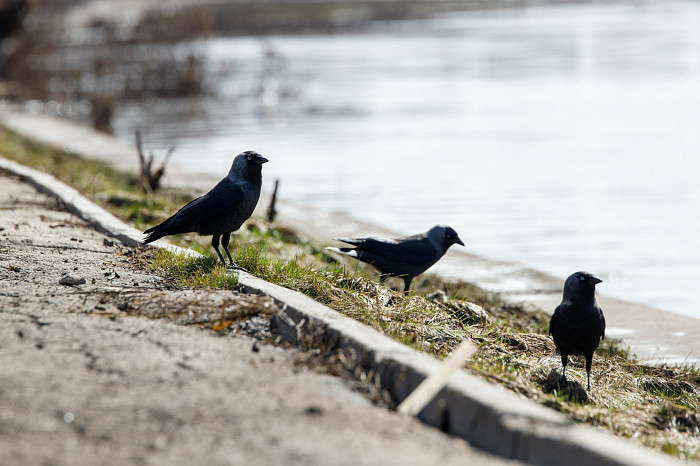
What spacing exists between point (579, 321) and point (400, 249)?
1735 millimetres

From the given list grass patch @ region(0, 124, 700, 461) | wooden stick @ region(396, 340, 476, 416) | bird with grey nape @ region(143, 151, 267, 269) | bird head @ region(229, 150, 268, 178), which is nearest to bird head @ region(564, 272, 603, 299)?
grass patch @ region(0, 124, 700, 461)

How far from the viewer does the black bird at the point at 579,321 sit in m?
5.00

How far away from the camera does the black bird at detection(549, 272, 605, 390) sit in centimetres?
500

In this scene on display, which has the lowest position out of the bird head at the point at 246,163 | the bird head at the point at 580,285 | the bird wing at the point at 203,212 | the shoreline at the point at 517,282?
the shoreline at the point at 517,282

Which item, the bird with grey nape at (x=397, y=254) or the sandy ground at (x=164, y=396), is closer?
the sandy ground at (x=164, y=396)

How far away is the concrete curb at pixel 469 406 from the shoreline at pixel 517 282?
2558 millimetres

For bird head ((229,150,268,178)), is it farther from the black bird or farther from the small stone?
the black bird

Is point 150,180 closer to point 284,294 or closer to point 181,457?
point 284,294

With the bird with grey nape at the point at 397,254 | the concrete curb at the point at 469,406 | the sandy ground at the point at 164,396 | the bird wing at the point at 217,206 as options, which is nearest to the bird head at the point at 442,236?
the bird with grey nape at the point at 397,254

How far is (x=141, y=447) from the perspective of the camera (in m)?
3.19

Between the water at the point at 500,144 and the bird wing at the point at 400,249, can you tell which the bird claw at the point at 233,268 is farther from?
the water at the point at 500,144

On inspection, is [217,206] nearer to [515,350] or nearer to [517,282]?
[515,350]

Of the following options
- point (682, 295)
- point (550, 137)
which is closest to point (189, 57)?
point (550, 137)

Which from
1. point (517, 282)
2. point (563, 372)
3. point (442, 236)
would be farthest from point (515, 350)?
point (517, 282)
